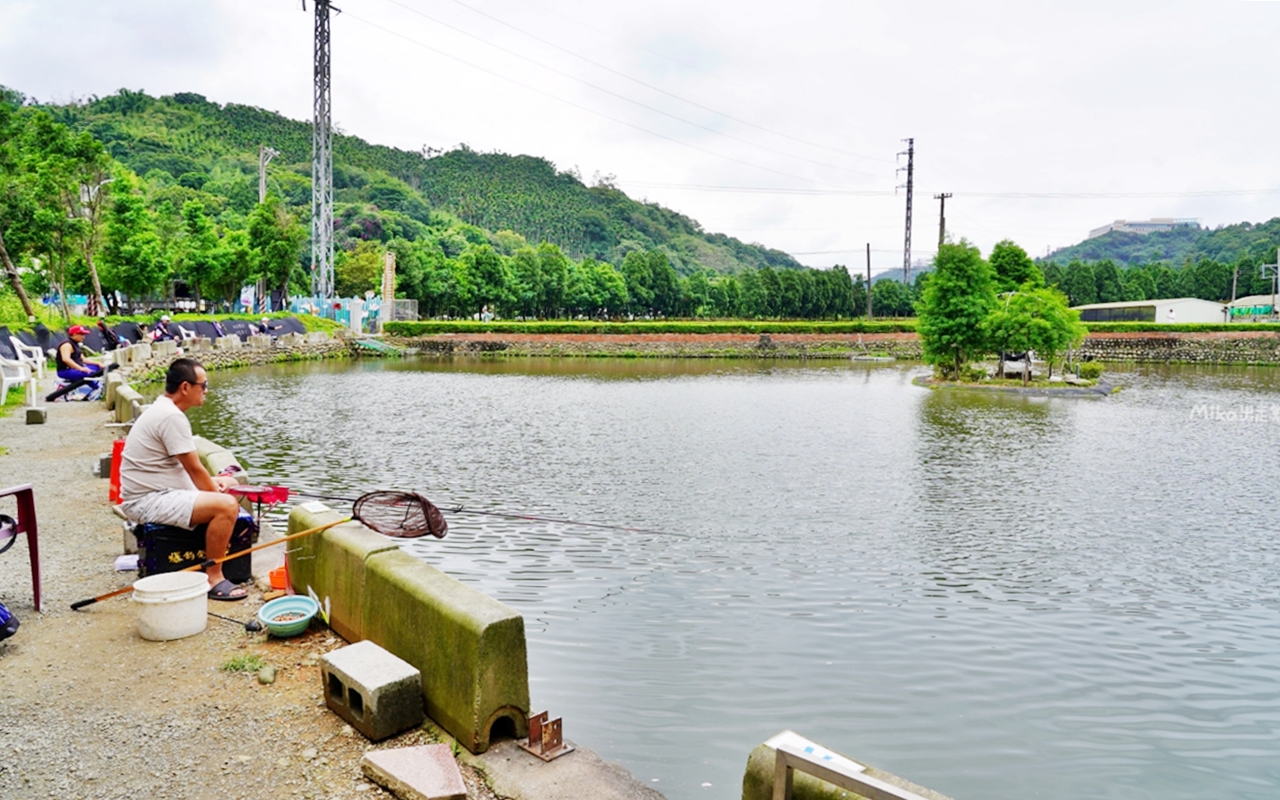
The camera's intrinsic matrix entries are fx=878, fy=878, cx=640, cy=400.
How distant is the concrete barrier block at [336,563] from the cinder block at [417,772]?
1.26m

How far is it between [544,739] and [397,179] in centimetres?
12958

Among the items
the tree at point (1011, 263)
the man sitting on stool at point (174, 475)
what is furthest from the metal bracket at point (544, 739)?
the tree at point (1011, 263)

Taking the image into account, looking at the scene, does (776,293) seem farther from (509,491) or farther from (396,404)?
(509,491)

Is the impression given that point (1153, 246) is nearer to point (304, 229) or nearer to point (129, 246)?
point (304, 229)

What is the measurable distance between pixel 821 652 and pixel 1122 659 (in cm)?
220

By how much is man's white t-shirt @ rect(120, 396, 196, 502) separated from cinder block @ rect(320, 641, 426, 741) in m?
2.12

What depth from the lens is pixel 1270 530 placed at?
33.6 ft

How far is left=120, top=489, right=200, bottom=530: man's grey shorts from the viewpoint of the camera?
5.60m

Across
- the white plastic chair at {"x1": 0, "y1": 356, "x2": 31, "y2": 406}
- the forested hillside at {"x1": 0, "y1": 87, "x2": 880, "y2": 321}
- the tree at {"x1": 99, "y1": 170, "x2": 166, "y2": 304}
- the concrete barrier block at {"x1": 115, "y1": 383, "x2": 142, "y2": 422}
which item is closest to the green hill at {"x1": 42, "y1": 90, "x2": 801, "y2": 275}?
the forested hillside at {"x1": 0, "y1": 87, "x2": 880, "y2": 321}

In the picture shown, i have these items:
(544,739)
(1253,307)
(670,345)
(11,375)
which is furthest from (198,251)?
(1253,307)

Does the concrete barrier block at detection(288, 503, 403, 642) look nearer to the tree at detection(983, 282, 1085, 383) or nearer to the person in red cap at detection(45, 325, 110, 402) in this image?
the person in red cap at detection(45, 325, 110, 402)

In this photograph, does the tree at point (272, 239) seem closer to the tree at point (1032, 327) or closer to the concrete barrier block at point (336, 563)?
the tree at point (1032, 327)

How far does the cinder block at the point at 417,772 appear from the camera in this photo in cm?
354

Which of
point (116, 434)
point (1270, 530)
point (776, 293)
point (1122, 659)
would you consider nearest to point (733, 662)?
point (1122, 659)
